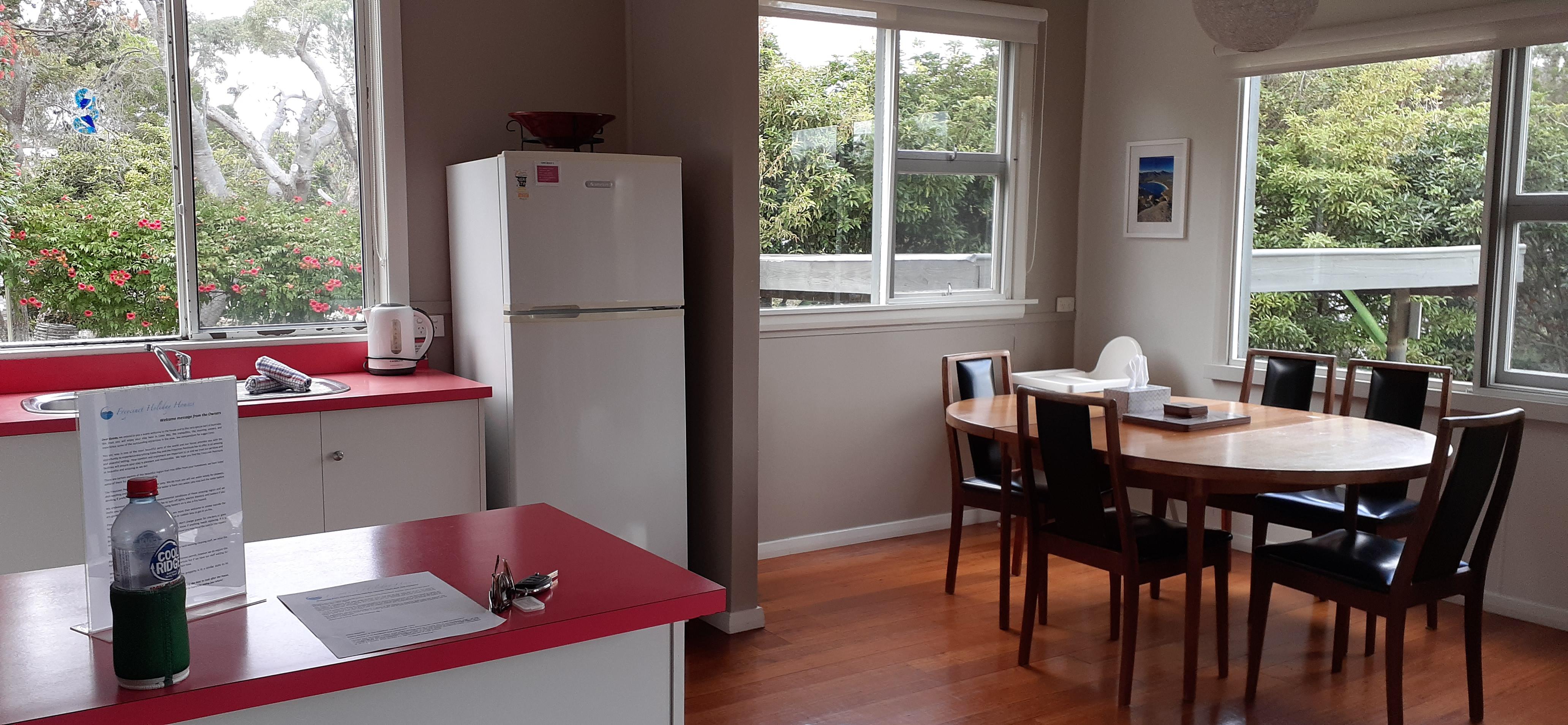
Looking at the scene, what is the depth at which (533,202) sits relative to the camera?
11.0 feet

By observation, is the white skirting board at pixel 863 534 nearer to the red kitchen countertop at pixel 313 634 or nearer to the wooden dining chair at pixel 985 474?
the wooden dining chair at pixel 985 474

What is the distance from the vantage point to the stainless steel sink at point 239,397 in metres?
2.93

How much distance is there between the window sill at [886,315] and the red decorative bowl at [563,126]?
1.04m

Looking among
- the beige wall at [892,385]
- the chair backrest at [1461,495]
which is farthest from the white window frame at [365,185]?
the chair backrest at [1461,495]

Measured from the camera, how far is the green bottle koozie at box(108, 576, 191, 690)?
1.20 m

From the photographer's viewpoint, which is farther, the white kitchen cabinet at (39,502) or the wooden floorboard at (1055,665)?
the wooden floorboard at (1055,665)

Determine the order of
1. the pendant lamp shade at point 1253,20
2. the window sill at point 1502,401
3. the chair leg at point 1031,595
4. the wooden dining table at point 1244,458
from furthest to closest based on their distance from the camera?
the window sill at point 1502,401, the chair leg at point 1031,595, the pendant lamp shade at point 1253,20, the wooden dining table at point 1244,458

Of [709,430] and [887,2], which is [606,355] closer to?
[709,430]

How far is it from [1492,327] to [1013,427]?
6.12 feet

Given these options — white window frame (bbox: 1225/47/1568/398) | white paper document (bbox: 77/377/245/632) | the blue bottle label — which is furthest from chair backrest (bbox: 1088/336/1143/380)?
the blue bottle label

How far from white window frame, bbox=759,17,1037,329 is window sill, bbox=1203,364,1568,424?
1600mm

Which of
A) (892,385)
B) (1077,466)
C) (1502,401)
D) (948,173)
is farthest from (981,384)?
(1502,401)

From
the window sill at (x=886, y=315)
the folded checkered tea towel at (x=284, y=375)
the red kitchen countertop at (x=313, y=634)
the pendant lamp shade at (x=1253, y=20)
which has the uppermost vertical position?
the pendant lamp shade at (x=1253, y=20)

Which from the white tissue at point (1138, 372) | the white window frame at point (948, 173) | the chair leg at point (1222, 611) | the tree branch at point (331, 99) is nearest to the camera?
the chair leg at point (1222, 611)
